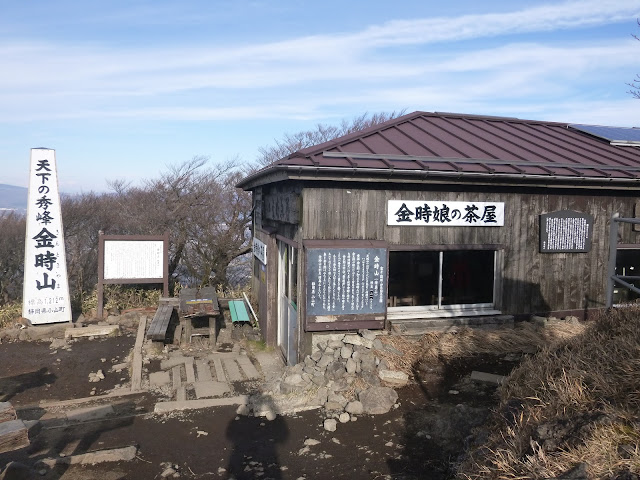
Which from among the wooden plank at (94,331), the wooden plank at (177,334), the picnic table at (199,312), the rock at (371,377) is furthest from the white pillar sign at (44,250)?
the rock at (371,377)

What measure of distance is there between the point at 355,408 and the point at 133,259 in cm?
806

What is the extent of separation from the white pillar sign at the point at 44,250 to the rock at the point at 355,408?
7.94 m

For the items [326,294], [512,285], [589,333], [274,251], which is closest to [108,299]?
[274,251]

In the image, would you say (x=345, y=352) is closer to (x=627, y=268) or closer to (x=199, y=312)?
(x=199, y=312)

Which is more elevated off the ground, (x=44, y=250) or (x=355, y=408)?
(x=44, y=250)

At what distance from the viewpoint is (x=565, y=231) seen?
8.83 m

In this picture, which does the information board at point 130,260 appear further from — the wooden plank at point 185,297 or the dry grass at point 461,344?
the dry grass at point 461,344

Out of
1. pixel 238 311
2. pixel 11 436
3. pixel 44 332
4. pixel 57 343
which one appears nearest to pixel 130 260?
pixel 44 332

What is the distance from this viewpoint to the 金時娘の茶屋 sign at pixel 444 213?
7.89m

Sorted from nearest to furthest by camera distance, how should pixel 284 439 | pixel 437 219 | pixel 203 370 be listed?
pixel 284 439, pixel 437 219, pixel 203 370

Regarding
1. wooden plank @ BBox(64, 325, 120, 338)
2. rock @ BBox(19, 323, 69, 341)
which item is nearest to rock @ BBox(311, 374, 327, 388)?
wooden plank @ BBox(64, 325, 120, 338)

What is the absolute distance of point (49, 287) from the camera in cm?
1135

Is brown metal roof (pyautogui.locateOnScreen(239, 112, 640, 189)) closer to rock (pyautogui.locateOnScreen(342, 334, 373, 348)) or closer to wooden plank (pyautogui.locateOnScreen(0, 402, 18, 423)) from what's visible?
rock (pyautogui.locateOnScreen(342, 334, 373, 348))

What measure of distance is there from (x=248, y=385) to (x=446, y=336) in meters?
3.24
